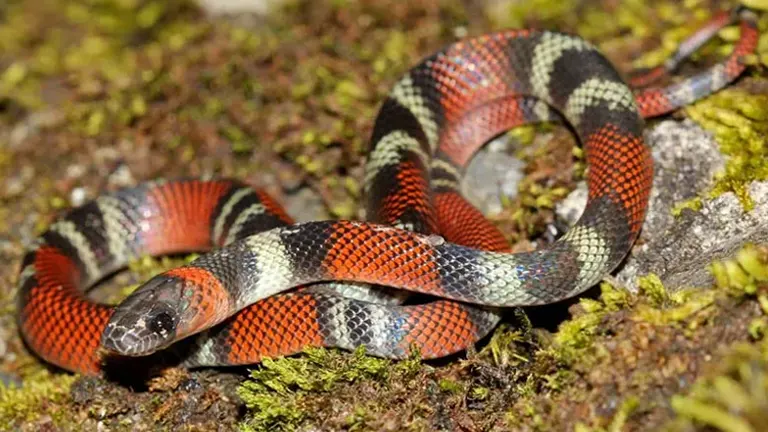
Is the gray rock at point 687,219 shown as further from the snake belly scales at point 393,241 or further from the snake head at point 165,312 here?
the snake head at point 165,312

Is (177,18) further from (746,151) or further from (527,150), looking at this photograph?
(746,151)

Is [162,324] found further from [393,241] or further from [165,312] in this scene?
[393,241]

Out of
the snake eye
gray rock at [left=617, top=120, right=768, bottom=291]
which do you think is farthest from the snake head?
gray rock at [left=617, top=120, right=768, bottom=291]

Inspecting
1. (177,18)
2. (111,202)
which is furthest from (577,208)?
(177,18)

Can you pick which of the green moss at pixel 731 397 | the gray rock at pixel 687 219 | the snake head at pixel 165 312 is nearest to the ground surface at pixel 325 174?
the green moss at pixel 731 397

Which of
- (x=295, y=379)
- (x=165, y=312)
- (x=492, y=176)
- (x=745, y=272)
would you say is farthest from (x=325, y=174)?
(x=745, y=272)
